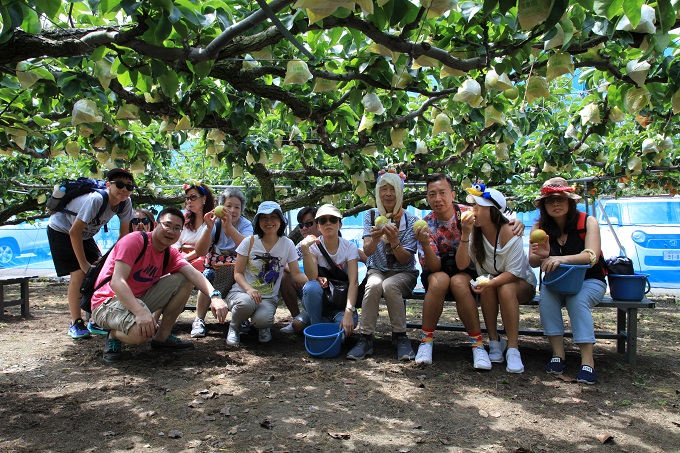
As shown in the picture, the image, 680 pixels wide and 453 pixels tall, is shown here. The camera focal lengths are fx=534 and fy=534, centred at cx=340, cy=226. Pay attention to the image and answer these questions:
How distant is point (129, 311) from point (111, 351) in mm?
437

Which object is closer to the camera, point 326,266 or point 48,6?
point 48,6

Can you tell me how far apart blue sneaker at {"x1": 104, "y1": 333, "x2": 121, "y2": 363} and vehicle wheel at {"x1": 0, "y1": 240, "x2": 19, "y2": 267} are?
36.4 feet

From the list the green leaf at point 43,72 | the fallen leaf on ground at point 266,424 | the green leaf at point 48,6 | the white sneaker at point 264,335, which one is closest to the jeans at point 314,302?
the white sneaker at point 264,335

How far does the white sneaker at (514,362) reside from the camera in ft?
10.2

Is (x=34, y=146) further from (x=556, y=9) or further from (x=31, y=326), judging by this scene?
(x=556, y=9)

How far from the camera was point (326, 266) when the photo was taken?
12.5 feet

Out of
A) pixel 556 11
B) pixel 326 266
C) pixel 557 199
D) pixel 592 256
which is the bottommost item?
pixel 326 266

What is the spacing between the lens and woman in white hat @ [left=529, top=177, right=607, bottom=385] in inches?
122

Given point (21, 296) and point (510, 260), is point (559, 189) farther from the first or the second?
point (21, 296)

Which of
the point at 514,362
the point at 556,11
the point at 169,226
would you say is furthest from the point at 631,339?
the point at 169,226

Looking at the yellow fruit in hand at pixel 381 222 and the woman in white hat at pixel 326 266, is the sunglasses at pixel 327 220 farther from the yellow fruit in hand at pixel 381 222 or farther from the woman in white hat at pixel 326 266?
the yellow fruit in hand at pixel 381 222

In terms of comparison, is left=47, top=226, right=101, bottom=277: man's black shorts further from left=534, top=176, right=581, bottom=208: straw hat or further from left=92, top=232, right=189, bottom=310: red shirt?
left=534, top=176, right=581, bottom=208: straw hat

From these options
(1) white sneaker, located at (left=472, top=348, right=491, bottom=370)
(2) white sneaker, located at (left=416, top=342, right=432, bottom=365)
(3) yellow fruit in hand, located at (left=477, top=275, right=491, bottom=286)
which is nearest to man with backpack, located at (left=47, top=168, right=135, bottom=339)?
(2) white sneaker, located at (left=416, top=342, right=432, bottom=365)

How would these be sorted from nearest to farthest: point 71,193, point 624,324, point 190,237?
point 624,324 → point 71,193 → point 190,237
